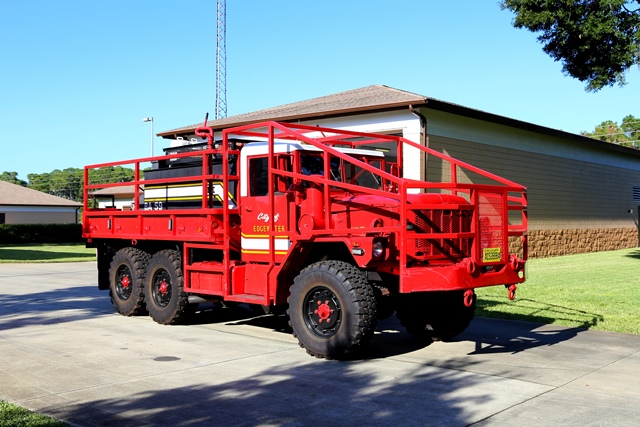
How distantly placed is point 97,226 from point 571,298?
31.2ft

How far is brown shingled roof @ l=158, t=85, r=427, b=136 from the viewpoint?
69.4 ft

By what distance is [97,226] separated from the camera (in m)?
13.4

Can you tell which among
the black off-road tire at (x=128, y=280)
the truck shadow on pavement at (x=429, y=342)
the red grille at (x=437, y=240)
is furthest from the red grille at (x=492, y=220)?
the black off-road tire at (x=128, y=280)

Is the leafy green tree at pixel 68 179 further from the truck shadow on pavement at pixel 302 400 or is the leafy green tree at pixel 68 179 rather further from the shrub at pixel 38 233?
the truck shadow on pavement at pixel 302 400

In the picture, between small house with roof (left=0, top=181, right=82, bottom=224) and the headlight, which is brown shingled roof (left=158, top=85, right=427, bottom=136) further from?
small house with roof (left=0, top=181, right=82, bottom=224)

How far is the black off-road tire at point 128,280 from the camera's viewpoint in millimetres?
12203

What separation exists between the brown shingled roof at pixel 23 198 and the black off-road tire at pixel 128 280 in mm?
50493

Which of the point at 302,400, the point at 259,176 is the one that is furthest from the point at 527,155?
the point at 302,400

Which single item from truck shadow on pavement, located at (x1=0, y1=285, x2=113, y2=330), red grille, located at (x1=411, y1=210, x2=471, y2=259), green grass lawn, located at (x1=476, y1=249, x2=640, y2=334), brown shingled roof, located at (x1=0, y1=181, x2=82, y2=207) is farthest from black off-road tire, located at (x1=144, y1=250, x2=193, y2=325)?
brown shingled roof, located at (x1=0, y1=181, x2=82, y2=207)

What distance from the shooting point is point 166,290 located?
11.7 metres

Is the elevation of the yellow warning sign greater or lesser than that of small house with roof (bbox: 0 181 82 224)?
lesser

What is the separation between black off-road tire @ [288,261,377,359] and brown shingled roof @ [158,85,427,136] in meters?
12.4

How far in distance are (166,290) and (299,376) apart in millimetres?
4403

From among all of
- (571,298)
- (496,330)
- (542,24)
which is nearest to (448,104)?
(542,24)
